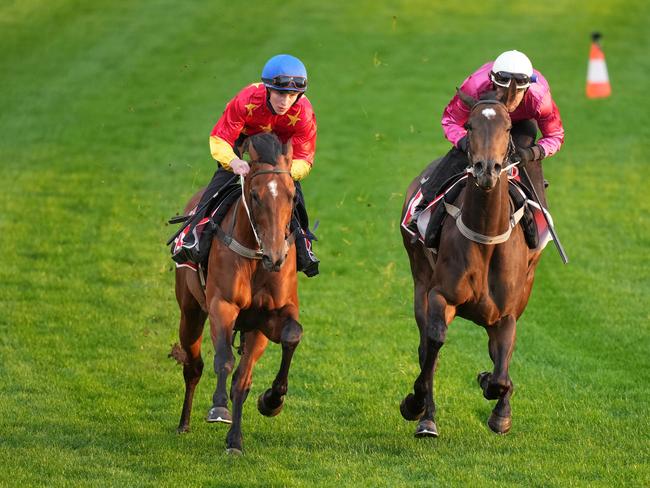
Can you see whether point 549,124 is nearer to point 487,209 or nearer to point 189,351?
point 487,209

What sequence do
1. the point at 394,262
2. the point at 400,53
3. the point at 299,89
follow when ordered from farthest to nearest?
the point at 400,53, the point at 394,262, the point at 299,89

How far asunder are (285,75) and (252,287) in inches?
59.6

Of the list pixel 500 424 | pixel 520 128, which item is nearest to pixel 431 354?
pixel 500 424

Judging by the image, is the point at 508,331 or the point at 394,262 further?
the point at 394,262

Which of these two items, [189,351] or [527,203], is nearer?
[527,203]

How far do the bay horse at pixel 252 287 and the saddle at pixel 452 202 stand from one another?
4.08ft

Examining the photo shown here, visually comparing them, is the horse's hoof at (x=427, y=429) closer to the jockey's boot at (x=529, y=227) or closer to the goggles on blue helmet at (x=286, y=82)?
the jockey's boot at (x=529, y=227)

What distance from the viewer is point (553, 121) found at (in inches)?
416

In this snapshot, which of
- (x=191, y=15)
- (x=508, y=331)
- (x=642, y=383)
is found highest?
(x=508, y=331)

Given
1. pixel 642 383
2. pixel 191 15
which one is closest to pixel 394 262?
Answer: pixel 642 383

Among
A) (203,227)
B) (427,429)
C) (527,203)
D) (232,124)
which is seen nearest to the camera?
(232,124)

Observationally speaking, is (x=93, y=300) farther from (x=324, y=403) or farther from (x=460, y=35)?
(x=460, y=35)

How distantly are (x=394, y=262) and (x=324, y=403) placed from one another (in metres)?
5.55

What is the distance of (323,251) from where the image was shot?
17.2m
